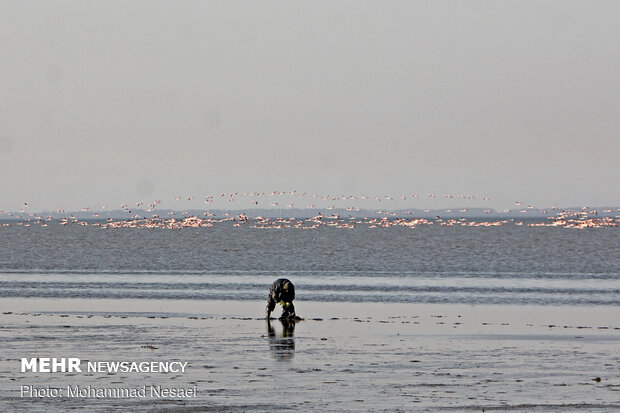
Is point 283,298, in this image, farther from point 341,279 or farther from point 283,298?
point 341,279

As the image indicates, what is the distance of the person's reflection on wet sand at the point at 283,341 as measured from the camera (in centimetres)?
2500

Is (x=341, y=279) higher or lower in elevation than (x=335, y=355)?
lower

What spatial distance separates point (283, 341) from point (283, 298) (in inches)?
261

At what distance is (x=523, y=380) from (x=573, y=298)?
25549 mm

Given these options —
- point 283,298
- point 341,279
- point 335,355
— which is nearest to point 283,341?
point 335,355

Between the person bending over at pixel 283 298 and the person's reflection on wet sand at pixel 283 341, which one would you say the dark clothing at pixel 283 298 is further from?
the person's reflection on wet sand at pixel 283 341

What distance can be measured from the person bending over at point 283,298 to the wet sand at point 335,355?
628 mm

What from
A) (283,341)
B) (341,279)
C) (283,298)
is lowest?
(341,279)

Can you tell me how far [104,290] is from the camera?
164ft

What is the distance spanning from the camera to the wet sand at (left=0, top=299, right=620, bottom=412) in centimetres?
1855

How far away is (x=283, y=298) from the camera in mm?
34562

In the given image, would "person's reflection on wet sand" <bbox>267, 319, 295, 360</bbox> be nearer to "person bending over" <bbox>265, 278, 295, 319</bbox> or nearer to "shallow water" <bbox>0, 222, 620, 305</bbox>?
"person bending over" <bbox>265, 278, 295, 319</bbox>

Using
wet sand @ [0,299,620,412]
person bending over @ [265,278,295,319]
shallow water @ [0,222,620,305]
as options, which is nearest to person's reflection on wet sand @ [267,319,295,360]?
wet sand @ [0,299,620,412]

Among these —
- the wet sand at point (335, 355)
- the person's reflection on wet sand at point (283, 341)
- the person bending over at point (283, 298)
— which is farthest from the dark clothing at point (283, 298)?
the wet sand at point (335, 355)
